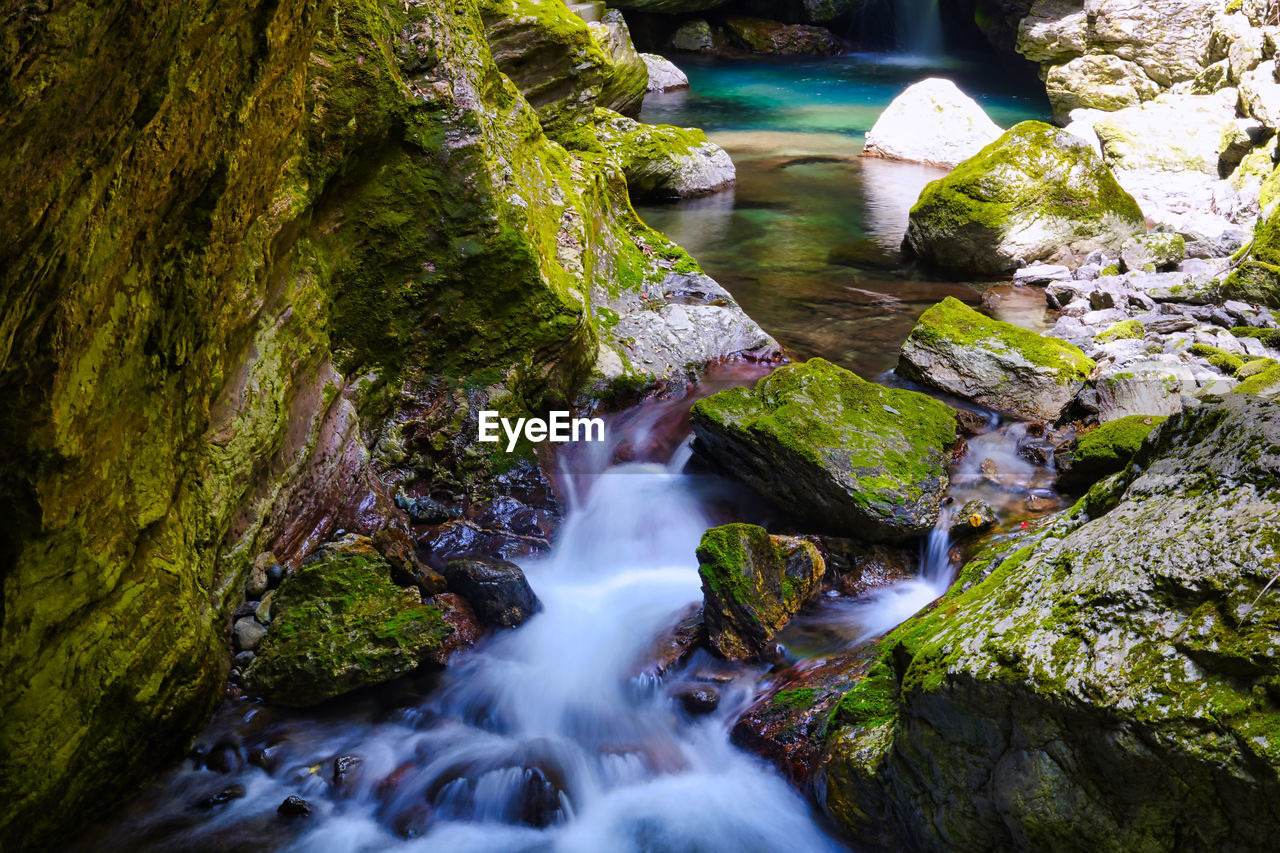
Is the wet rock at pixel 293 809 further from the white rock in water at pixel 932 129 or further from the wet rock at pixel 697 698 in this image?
the white rock in water at pixel 932 129

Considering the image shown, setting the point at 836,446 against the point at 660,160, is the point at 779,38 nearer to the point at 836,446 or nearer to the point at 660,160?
the point at 660,160

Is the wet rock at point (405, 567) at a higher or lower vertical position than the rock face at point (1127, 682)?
lower

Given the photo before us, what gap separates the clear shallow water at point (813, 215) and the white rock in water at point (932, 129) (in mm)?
531

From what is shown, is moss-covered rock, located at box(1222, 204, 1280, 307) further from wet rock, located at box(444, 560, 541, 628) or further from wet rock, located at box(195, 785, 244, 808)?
wet rock, located at box(195, 785, 244, 808)

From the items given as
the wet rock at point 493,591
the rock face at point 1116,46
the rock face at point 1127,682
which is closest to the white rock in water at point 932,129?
the rock face at point 1116,46

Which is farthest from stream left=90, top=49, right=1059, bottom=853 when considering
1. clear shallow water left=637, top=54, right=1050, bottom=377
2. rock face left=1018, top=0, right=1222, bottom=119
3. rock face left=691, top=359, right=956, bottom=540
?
rock face left=1018, top=0, right=1222, bottom=119

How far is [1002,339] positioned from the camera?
8547 millimetres

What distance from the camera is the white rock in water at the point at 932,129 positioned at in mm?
18078

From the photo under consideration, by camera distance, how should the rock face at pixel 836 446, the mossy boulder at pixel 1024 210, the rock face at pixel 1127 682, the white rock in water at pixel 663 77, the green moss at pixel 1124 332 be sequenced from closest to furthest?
1. the rock face at pixel 1127 682
2. the rock face at pixel 836 446
3. the green moss at pixel 1124 332
4. the mossy boulder at pixel 1024 210
5. the white rock in water at pixel 663 77

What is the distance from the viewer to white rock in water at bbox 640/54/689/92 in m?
26.6

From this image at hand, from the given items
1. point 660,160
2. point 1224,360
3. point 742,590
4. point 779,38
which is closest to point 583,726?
point 742,590

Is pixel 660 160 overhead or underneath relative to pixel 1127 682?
overhead

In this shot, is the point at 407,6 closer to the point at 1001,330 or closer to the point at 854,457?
the point at 854,457

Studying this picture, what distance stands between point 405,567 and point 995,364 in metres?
5.62
